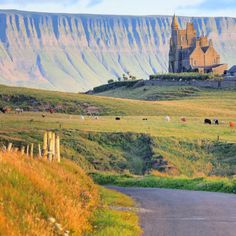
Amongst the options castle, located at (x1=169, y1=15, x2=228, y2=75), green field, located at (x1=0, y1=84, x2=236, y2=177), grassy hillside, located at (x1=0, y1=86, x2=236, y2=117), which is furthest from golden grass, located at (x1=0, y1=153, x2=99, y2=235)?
castle, located at (x1=169, y1=15, x2=228, y2=75)

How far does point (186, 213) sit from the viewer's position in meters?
24.9

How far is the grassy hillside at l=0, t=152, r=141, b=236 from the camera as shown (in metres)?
15.8

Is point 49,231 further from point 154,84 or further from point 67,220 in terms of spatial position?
point 154,84

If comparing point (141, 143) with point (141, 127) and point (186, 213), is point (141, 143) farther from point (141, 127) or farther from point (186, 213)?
point (186, 213)

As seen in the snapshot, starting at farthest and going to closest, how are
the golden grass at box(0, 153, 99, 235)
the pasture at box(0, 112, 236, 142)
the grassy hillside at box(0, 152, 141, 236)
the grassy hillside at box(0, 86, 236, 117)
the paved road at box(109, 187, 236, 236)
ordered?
the grassy hillside at box(0, 86, 236, 117) < the pasture at box(0, 112, 236, 142) < the paved road at box(109, 187, 236, 236) < the grassy hillside at box(0, 152, 141, 236) < the golden grass at box(0, 153, 99, 235)

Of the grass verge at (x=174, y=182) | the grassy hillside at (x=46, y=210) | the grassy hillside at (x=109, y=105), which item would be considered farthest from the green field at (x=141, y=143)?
the grassy hillside at (x=46, y=210)

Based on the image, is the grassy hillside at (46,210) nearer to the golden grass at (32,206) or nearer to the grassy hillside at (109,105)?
the golden grass at (32,206)

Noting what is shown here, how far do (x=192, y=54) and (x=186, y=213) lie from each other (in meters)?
151

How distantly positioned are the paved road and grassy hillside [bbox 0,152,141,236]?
73cm

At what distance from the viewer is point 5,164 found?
63.8 feet

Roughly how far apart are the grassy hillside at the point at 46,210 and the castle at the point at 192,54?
145m

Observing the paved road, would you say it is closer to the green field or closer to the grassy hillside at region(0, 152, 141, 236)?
the grassy hillside at region(0, 152, 141, 236)

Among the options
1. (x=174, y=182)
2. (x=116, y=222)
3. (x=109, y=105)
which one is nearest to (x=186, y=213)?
(x=116, y=222)

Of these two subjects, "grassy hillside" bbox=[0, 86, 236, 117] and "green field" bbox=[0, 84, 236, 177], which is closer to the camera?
"green field" bbox=[0, 84, 236, 177]
